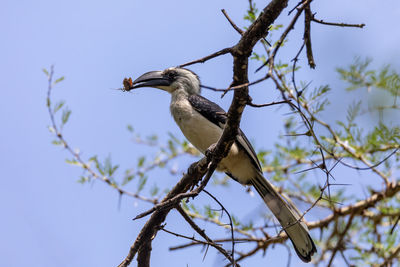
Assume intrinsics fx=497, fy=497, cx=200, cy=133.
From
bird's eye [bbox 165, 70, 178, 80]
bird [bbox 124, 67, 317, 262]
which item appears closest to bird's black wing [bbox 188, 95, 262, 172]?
bird [bbox 124, 67, 317, 262]

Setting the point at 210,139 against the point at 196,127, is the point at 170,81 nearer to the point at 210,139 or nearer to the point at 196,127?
the point at 196,127

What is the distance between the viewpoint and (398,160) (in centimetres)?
402

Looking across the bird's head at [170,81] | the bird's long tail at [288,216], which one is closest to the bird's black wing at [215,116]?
the bird's long tail at [288,216]

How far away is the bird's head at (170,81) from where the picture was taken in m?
5.19

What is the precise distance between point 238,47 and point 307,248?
7.29 feet

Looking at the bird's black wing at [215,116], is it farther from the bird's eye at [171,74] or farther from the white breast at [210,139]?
the bird's eye at [171,74]

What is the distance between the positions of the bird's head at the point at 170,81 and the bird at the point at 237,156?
10.5 inches

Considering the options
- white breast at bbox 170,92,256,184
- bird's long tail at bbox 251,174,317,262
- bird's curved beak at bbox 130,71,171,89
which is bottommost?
bird's long tail at bbox 251,174,317,262

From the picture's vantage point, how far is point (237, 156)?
4.40m

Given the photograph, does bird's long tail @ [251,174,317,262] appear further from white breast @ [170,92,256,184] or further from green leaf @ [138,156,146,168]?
green leaf @ [138,156,146,168]

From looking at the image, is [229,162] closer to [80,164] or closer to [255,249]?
[255,249]

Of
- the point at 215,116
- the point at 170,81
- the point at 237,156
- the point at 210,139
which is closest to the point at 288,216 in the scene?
the point at 237,156

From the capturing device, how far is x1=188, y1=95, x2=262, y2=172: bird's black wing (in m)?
4.30

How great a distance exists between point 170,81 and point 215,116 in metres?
1.01
